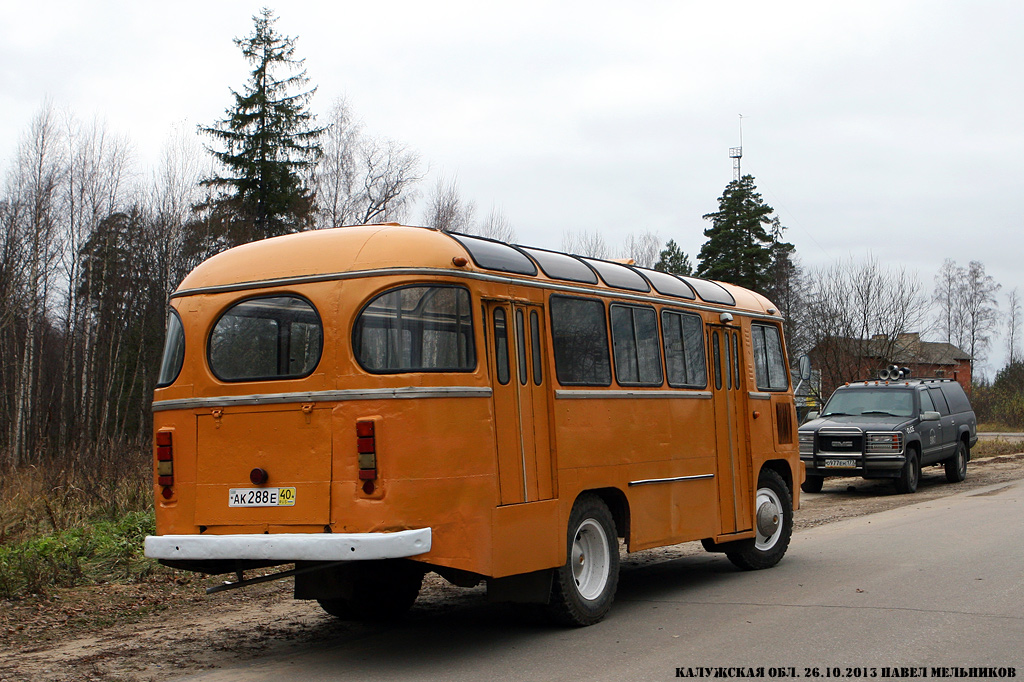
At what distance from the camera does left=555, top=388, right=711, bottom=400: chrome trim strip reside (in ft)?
25.8

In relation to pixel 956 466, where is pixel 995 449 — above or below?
below

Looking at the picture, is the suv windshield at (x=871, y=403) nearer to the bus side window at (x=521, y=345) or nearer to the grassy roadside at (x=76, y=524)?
the grassy roadside at (x=76, y=524)

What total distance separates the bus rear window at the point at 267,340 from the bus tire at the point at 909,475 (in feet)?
→ 50.3

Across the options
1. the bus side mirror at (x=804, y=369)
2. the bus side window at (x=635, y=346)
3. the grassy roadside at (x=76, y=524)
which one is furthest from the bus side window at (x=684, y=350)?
the grassy roadside at (x=76, y=524)

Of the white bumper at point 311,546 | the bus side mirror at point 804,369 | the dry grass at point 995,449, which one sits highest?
the bus side mirror at point 804,369

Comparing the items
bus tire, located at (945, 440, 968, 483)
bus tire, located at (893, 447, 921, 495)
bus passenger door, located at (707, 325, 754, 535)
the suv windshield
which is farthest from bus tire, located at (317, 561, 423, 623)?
bus tire, located at (945, 440, 968, 483)

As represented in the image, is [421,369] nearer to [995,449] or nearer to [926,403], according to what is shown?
[926,403]

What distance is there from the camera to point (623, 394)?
28.3 feet

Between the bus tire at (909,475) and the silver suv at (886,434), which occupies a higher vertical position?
the silver suv at (886,434)

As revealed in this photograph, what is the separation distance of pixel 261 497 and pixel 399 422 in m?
1.11

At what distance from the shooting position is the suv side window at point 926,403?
20.5 metres

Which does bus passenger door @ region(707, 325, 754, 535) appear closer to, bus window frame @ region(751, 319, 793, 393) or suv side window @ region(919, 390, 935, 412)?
bus window frame @ region(751, 319, 793, 393)

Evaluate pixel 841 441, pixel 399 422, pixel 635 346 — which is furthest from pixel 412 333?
pixel 841 441

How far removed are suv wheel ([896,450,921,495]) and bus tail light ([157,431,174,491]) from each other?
1554cm
